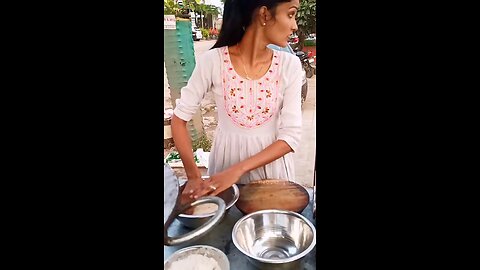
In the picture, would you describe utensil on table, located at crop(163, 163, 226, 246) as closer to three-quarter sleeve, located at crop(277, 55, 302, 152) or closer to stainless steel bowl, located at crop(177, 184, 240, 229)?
stainless steel bowl, located at crop(177, 184, 240, 229)

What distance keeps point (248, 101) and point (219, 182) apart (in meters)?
0.19

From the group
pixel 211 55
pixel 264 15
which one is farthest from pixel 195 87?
pixel 264 15

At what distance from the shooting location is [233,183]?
73cm

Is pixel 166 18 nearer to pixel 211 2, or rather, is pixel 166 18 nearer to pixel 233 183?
pixel 211 2

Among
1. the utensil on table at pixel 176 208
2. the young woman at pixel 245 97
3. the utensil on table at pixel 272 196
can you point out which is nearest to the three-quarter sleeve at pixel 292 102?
the young woman at pixel 245 97

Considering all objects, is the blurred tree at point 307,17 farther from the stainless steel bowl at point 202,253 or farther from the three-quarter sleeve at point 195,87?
the stainless steel bowl at point 202,253

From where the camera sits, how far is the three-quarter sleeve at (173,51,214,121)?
0.69 meters

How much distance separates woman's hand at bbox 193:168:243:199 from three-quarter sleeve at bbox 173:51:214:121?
0.50ft

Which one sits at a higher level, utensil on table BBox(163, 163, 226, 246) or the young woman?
the young woman

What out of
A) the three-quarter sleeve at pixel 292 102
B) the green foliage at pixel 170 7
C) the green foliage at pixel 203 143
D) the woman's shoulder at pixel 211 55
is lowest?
the green foliage at pixel 203 143

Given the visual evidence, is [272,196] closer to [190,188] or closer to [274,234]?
[274,234]

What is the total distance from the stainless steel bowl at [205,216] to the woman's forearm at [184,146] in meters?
A: 0.08

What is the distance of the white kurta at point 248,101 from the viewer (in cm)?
70

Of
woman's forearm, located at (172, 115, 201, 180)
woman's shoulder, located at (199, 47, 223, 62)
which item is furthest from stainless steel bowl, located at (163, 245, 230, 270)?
woman's shoulder, located at (199, 47, 223, 62)
